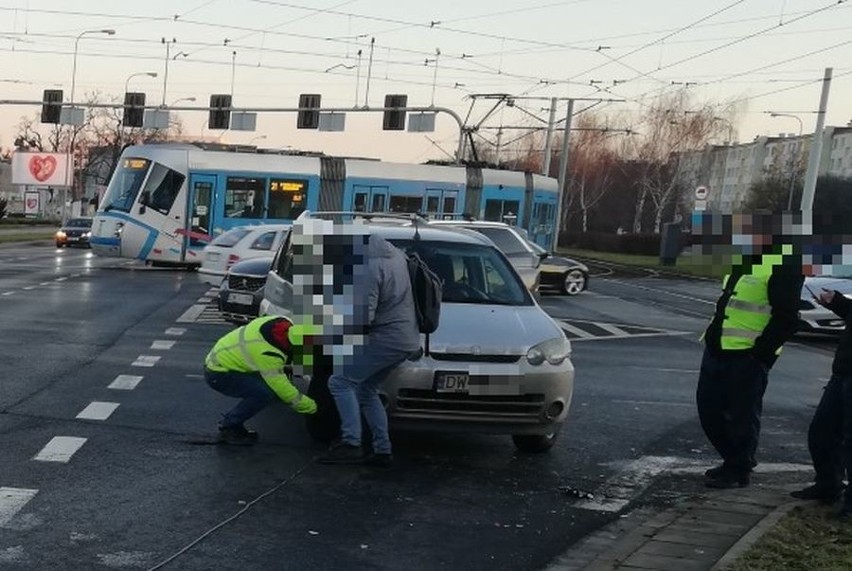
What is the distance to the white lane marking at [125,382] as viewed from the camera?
10367 mm

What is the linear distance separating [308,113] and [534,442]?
1346 inches

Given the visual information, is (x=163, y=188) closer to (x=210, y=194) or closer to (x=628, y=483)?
(x=210, y=194)

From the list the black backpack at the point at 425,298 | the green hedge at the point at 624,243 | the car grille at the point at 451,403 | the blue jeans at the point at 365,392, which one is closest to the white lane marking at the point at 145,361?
the blue jeans at the point at 365,392

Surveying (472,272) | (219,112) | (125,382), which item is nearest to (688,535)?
(472,272)

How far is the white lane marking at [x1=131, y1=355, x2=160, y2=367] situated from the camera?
471 inches

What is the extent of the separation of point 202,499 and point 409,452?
2.09m

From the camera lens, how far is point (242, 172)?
30156 millimetres

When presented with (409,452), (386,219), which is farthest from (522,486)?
(386,219)

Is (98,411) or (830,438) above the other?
(830,438)

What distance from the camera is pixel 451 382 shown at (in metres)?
7.74

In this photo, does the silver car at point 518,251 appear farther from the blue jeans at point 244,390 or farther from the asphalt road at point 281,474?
the blue jeans at point 244,390

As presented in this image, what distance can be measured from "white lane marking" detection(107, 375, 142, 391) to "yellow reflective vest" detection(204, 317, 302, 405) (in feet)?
8.47

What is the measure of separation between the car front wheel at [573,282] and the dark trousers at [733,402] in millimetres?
20860

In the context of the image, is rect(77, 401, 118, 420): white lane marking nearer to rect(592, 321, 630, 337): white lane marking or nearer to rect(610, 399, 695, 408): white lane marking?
rect(610, 399, 695, 408): white lane marking
